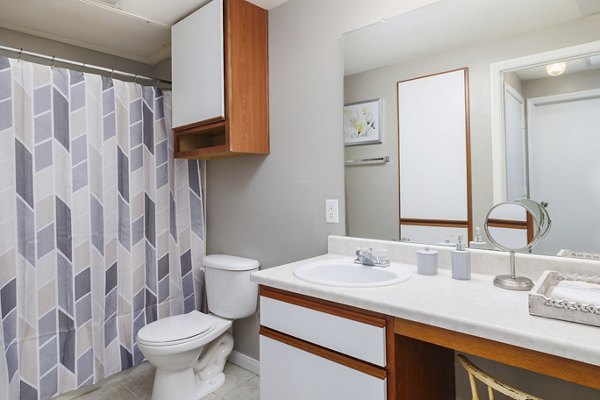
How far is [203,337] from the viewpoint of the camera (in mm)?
1874

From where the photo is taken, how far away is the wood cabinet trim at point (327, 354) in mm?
1075

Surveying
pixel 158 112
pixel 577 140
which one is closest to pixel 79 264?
pixel 158 112

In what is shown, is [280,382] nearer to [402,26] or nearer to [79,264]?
[79,264]

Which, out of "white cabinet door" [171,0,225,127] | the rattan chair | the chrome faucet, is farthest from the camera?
"white cabinet door" [171,0,225,127]

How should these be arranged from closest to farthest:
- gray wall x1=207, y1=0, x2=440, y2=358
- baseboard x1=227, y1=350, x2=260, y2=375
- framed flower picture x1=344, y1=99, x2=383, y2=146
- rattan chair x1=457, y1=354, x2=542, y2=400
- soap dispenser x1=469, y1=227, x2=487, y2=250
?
1. rattan chair x1=457, y1=354, x2=542, y2=400
2. soap dispenser x1=469, y1=227, x2=487, y2=250
3. framed flower picture x1=344, y1=99, x2=383, y2=146
4. gray wall x1=207, y1=0, x2=440, y2=358
5. baseboard x1=227, y1=350, x2=260, y2=375

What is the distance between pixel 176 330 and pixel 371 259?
3.72ft

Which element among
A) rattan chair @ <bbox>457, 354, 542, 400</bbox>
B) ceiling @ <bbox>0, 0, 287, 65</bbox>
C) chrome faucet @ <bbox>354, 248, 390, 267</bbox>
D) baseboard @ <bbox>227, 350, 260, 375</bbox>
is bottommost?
baseboard @ <bbox>227, 350, 260, 375</bbox>

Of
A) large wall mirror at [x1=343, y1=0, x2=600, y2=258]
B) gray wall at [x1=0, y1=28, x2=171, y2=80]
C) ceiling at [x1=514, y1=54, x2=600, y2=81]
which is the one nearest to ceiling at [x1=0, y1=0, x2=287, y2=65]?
gray wall at [x1=0, y1=28, x2=171, y2=80]

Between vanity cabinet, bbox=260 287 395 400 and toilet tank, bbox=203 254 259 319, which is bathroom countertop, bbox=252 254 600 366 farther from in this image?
toilet tank, bbox=203 254 259 319

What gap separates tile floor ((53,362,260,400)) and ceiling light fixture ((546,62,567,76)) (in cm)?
208

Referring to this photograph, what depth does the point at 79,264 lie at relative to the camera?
6.60 feet

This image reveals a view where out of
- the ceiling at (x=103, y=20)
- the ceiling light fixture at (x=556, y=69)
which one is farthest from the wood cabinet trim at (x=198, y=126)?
the ceiling light fixture at (x=556, y=69)

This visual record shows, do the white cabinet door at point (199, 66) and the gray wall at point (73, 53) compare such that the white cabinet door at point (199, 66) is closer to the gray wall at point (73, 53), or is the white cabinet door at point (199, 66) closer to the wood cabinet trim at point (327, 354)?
the gray wall at point (73, 53)

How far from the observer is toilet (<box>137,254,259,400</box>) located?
70.5 inches
